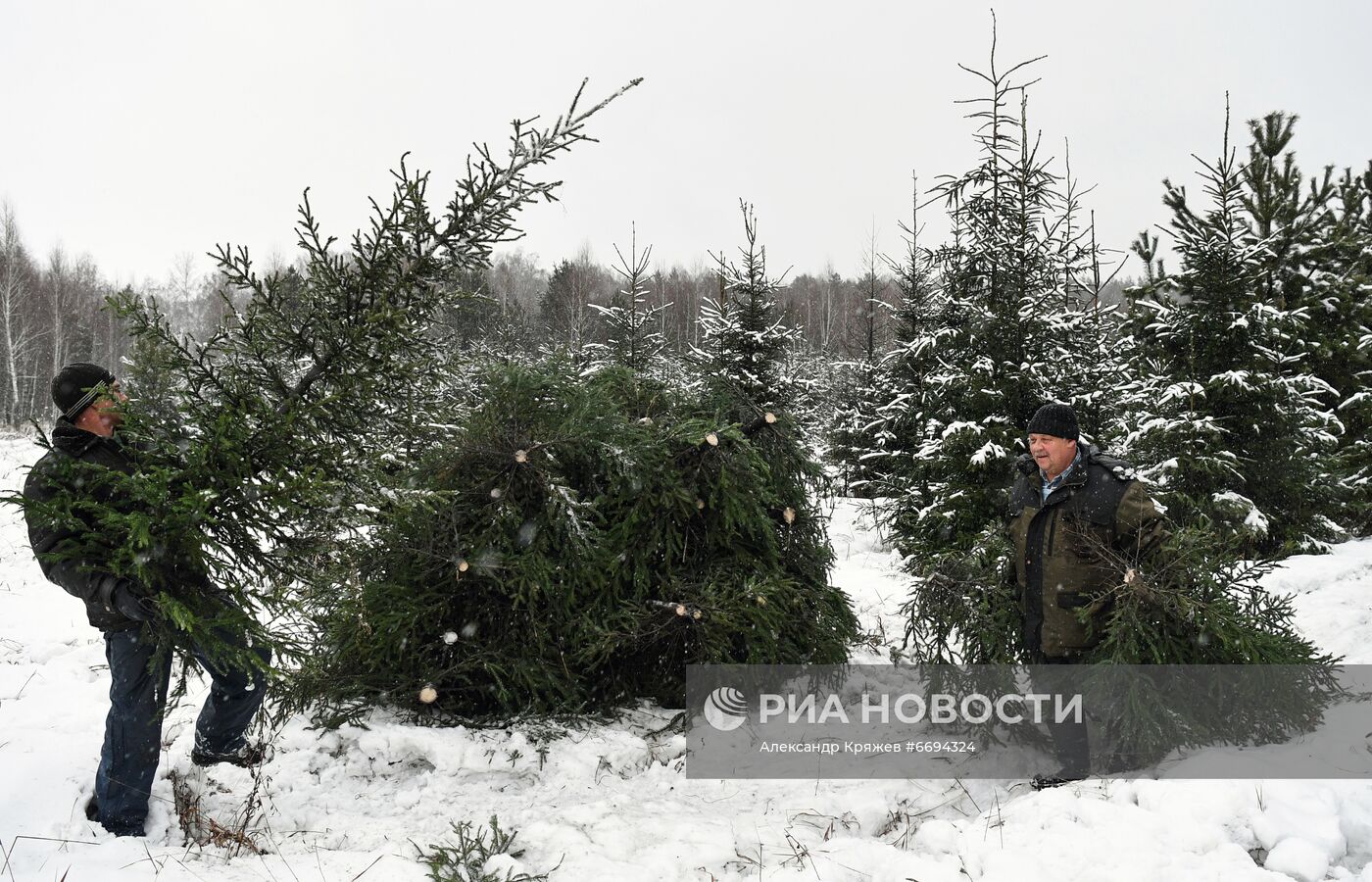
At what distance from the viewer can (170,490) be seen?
3609 millimetres

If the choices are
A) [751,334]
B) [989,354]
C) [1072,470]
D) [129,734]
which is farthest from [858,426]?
[129,734]

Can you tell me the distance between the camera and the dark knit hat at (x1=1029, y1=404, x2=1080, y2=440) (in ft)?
13.6

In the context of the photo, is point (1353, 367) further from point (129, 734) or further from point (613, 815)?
point (129, 734)

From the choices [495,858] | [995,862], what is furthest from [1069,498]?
[495,858]

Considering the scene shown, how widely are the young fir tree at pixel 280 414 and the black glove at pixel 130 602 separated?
0.16 ft

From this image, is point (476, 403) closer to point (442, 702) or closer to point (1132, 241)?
point (442, 702)

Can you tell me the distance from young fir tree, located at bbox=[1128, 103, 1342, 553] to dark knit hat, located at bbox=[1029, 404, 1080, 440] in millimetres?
4820

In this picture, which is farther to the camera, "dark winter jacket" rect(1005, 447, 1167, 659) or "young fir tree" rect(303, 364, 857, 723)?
"young fir tree" rect(303, 364, 857, 723)

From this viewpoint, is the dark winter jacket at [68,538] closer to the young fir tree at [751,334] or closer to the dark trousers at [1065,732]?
the dark trousers at [1065,732]

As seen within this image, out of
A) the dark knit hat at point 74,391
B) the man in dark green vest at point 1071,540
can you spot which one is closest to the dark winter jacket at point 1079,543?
the man in dark green vest at point 1071,540

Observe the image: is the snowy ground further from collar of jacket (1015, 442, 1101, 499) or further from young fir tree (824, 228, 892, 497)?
young fir tree (824, 228, 892, 497)

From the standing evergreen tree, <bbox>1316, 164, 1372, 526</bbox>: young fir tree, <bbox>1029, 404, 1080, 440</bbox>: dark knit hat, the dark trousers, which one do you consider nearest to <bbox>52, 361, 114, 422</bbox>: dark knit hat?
<bbox>1029, 404, 1080, 440</bbox>: dark knit hat

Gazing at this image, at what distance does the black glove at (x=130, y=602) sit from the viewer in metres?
3.37

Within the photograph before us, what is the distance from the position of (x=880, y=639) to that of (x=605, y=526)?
9.73 feet
